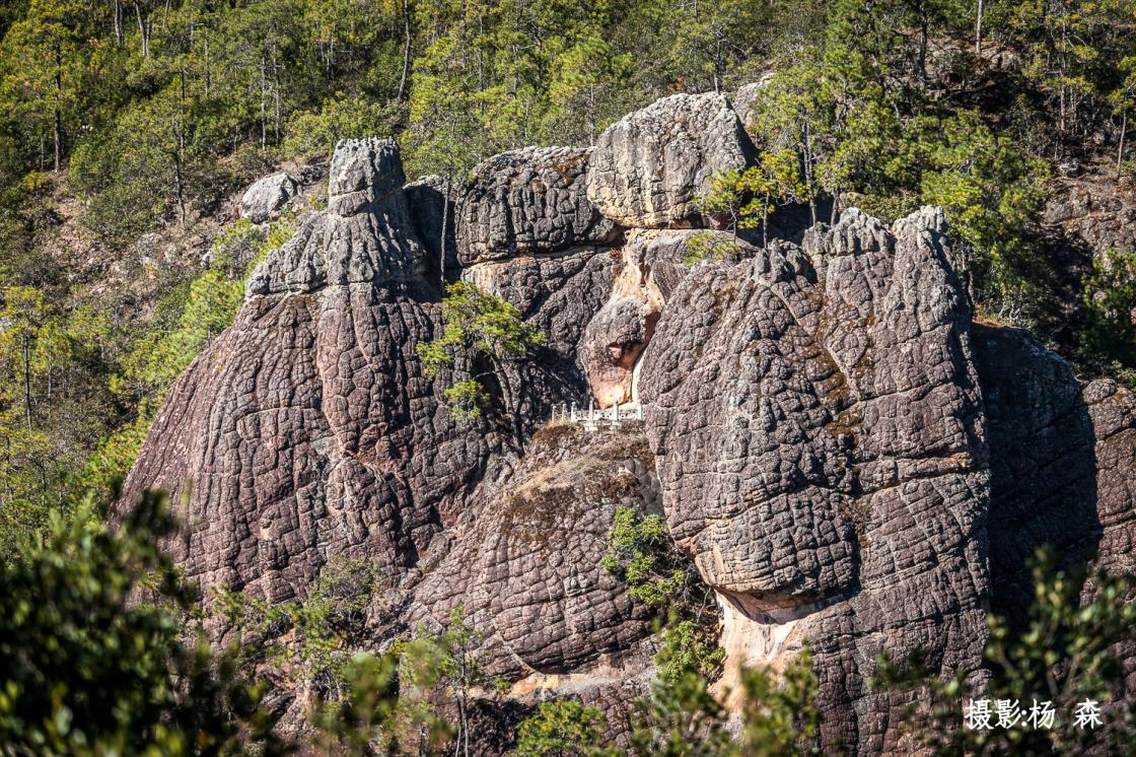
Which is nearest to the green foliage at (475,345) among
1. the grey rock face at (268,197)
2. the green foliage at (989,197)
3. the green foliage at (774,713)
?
the green foliage at (989,197)

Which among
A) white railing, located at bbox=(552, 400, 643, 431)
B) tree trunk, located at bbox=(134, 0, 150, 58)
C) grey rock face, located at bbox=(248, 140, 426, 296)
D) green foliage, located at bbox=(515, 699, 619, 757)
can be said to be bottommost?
green foliage, located at bbox=(515, 699, 619, 757)

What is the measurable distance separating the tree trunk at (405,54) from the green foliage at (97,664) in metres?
57.0

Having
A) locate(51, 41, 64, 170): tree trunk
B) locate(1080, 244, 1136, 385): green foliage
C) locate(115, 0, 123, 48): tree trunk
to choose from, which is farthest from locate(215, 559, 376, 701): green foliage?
locate(115, 0, 123, 48): tree trunk

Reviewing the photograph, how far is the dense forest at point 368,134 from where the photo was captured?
20.9 m

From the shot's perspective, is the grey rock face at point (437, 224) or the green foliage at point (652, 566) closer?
the green foliage at point (652, 566)

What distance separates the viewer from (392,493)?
127 ft

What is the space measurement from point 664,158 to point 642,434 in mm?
8833

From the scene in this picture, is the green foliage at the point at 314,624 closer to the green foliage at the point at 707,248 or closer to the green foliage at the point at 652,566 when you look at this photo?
the green foliage at the point at 652,566

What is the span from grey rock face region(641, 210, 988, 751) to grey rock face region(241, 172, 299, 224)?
99.4 feet

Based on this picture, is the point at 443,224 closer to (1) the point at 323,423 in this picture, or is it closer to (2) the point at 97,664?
(1) the point at 323,423

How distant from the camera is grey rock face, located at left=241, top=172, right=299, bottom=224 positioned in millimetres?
60438

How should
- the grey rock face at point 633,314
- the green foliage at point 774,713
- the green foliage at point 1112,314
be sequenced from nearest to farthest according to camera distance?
the green foliage at point 774,713 → the grey rock face at point 633,314 → the green foliage at point 1112,314

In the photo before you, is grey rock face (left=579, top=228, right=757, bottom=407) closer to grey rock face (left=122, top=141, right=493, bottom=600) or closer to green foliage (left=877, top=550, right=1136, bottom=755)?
grey rock face (left=122, top=141, right=493, bottom=600)

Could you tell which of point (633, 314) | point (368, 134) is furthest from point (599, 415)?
point (368, 134)
